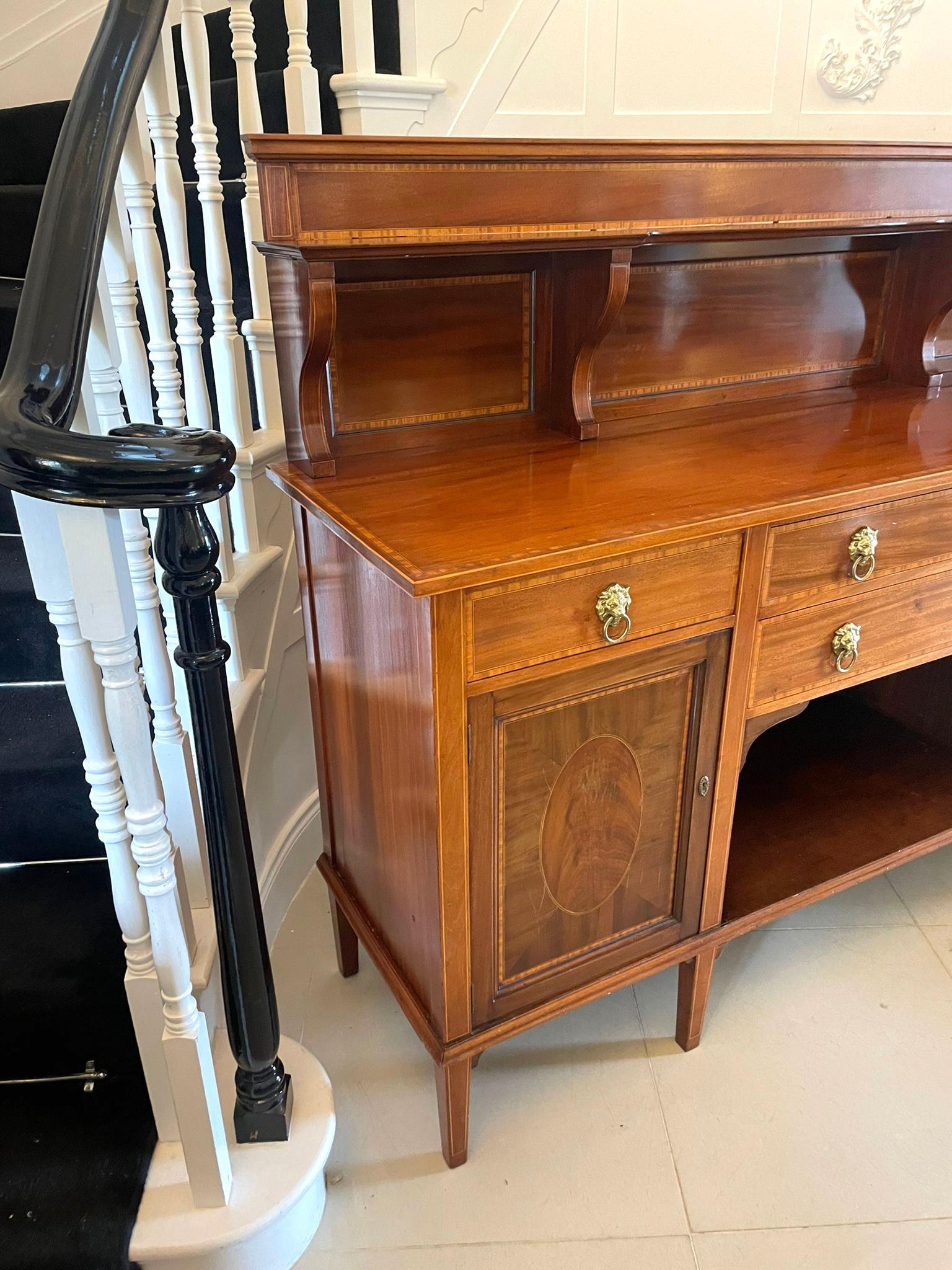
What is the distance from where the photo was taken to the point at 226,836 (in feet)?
3.78

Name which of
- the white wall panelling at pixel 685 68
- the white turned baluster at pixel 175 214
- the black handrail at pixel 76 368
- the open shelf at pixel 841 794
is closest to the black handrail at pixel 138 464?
the black handrail at pixel 76 368

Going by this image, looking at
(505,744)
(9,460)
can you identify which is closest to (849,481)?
(505,744)

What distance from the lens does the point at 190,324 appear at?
56.4 inches

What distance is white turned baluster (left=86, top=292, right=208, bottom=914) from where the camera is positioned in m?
1.15

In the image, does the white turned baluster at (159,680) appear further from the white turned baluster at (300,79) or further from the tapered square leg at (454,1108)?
the white turned baluster at (300,79)

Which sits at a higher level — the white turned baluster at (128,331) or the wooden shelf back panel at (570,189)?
the wooden shelf back panel at (570,189)

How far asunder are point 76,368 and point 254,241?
0.79 meters

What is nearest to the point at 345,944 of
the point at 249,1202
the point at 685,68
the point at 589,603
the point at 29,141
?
the point at 249,1202

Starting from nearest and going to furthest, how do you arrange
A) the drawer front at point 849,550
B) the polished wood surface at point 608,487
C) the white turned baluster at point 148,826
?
1. the white turned baluster at point 148,826
2. the polished wood surface at point 608,487
3. the drawer front at point 849,550

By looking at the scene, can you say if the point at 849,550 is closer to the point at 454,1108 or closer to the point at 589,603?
the point at 589,603

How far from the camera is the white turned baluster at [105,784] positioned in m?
0.92

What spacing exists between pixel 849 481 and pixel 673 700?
40 centimetres

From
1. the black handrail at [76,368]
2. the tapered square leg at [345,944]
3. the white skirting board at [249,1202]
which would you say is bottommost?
the tapered square leg at [345,944]

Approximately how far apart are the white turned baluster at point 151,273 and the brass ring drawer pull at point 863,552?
1.01 meters
